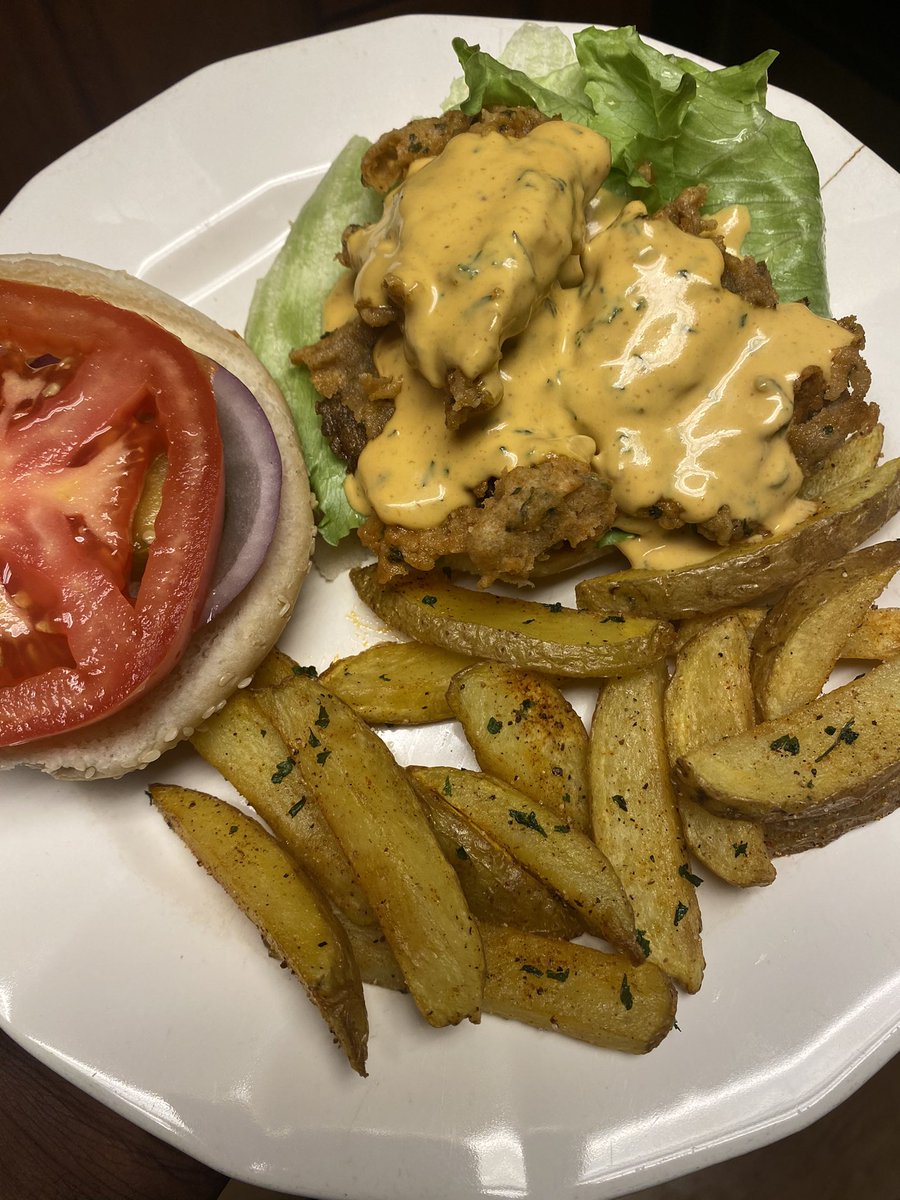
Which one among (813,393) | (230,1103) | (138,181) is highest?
(138,181)

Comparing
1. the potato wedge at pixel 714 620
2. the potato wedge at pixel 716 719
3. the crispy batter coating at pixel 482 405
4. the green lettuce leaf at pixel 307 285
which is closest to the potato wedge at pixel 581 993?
the potato wedge at pixel 716 719

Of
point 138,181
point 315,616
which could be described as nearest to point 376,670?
point 315,616

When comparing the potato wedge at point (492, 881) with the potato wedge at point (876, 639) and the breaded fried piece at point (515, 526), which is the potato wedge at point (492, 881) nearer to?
the breaded fried piece at point (515, 526)

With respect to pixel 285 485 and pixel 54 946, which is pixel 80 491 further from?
pixel 54 946

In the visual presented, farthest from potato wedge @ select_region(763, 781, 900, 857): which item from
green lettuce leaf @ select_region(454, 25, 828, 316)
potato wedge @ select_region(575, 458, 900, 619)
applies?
green lettuce leaf @ select_region(454, 25, 828, 316)

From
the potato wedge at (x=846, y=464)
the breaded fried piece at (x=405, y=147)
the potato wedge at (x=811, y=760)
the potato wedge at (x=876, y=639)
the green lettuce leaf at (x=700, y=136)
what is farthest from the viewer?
the green lettuce leaf at (x=700, y=136)

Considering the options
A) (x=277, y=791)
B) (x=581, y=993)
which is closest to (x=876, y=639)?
(x=581, y=993)
